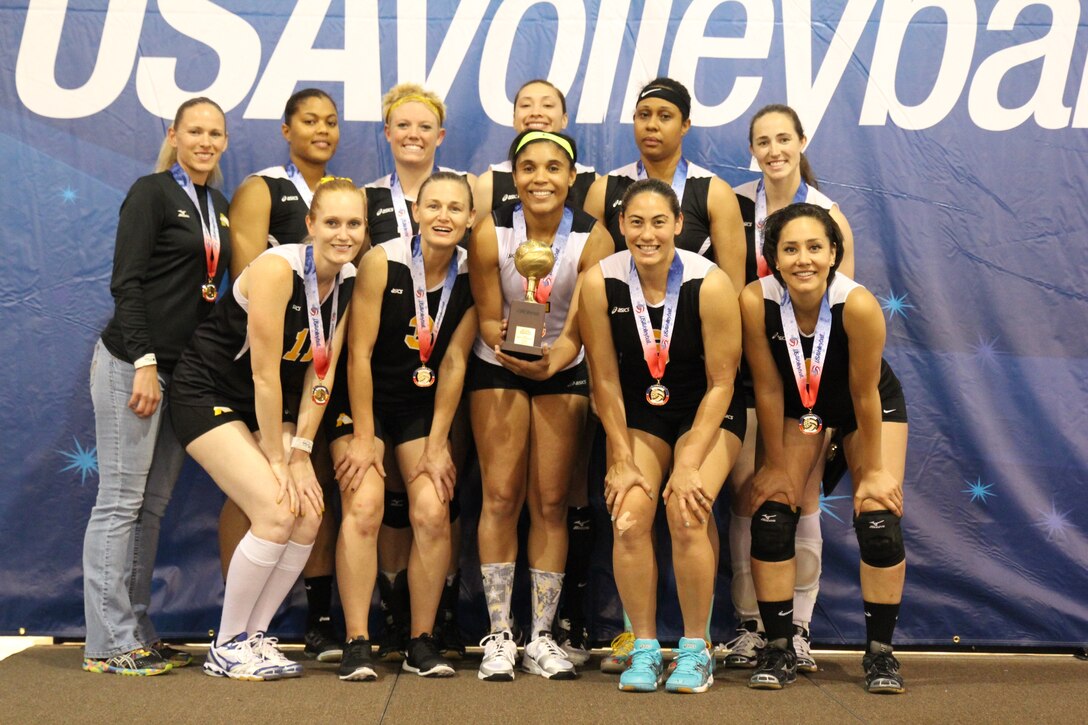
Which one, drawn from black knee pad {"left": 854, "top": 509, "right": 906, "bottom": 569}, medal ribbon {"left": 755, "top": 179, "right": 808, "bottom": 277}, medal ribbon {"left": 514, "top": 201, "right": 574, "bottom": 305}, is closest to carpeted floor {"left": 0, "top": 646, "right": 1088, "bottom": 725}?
black knee pad {"left": 854, "top": 509, "right": 906, "bottom": 569}

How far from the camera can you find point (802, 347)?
3391 mm

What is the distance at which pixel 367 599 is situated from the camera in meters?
3.49

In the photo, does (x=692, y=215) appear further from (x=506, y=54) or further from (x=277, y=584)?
(x=277, y=584)

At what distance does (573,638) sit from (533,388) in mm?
944

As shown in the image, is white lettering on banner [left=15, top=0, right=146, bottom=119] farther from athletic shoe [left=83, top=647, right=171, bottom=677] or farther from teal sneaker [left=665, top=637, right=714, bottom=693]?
teal sneaker [left=665, top=637, right=714, bottom=693]

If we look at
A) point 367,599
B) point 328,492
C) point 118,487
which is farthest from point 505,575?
point 118,487

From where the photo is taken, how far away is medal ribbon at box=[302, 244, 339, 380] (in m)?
3.39

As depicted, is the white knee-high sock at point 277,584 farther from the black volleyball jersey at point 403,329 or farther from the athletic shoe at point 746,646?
the athletic shoe at point 746,646

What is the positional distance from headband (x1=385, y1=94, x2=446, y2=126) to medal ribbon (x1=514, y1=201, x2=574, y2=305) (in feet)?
1.74

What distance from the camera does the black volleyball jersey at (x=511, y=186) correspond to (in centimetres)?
382

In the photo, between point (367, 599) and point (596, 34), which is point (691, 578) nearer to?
point (367, 599)

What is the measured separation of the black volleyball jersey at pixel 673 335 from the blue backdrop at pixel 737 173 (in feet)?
2.90

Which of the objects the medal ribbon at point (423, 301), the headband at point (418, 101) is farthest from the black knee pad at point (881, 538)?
the headband at point (418, 101)

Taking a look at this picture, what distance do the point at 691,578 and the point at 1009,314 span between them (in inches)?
70.7
